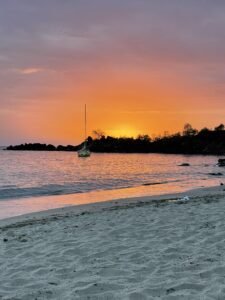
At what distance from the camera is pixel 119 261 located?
7.00 meters

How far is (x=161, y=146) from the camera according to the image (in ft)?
606

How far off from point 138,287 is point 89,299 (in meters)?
0.72

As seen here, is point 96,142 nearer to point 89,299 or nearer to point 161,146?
point 161,146

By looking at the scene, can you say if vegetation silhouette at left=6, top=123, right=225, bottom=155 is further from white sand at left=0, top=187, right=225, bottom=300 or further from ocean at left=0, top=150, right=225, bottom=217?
white sand at left=0, top=187, right=225, bottom=300

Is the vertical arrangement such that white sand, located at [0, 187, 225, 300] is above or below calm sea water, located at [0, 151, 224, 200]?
above

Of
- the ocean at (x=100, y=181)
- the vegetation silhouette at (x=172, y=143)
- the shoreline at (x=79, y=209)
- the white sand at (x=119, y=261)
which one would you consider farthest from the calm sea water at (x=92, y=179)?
the vegetation silhouette at (x=172, y=143)

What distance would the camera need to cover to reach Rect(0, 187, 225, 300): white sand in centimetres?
559

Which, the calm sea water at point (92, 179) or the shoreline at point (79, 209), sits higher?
the shoreline at point (79, 209)

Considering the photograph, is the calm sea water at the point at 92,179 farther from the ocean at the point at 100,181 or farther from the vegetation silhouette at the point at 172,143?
the vegetation silhouette at the point at 172,143

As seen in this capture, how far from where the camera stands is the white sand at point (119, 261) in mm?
5586

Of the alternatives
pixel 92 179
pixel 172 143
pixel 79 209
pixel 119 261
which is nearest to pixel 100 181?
pixel 92 179

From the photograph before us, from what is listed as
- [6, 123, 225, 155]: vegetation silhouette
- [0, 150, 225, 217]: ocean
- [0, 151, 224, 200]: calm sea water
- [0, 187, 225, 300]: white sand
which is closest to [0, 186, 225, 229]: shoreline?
[0, 150, 225, 217]: ocean

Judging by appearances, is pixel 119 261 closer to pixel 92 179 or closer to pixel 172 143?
pixel 92 179

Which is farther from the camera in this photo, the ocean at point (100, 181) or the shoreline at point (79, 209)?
the ocean at point (100, 181)
